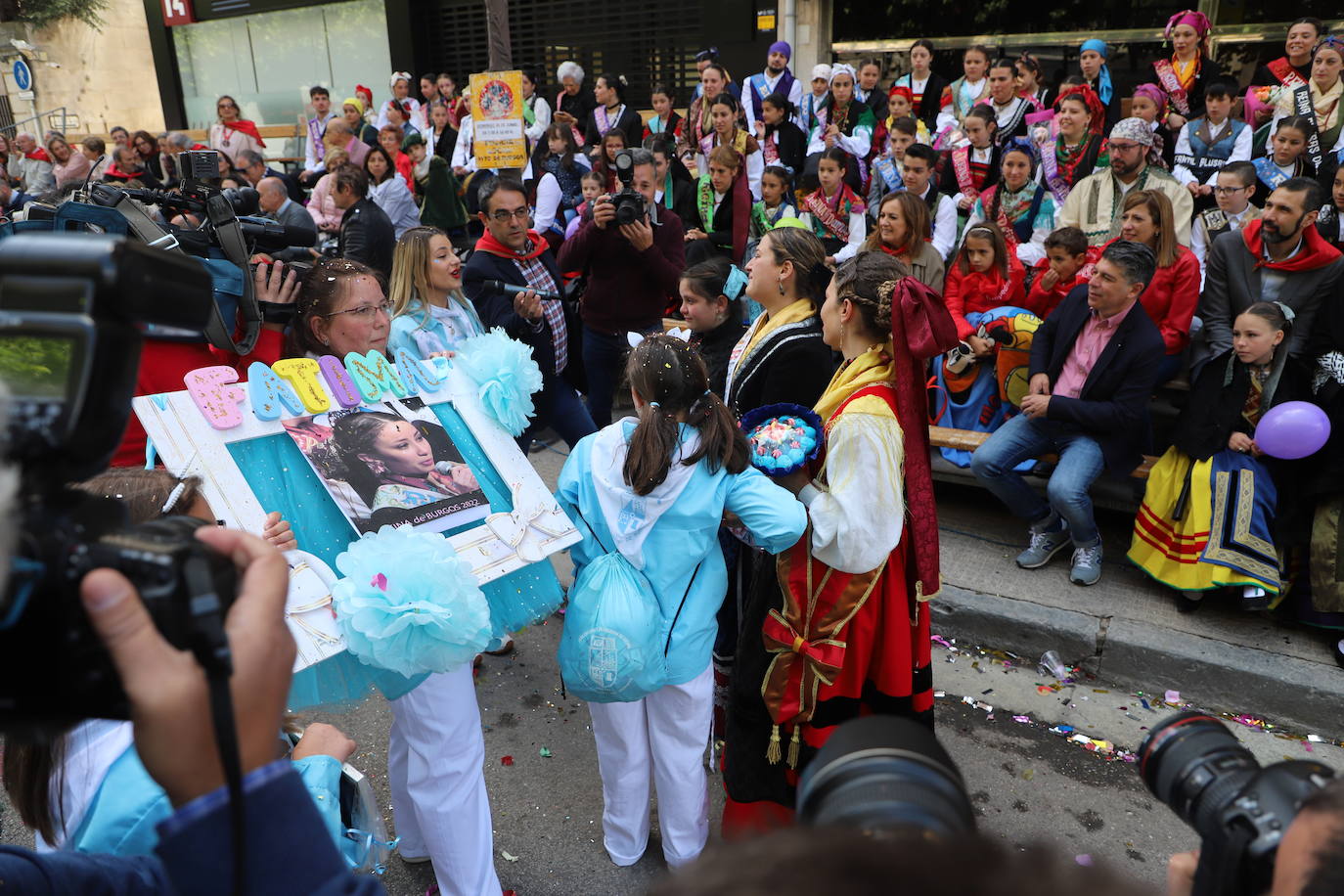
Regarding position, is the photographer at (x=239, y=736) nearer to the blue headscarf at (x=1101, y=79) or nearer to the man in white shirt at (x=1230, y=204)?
the man in white shirt at (x=1230, y=204)

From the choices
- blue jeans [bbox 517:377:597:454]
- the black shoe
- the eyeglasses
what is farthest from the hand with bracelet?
the black shoe

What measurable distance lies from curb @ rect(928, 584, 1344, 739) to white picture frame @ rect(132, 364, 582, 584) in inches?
93.6

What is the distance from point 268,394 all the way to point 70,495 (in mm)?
1532

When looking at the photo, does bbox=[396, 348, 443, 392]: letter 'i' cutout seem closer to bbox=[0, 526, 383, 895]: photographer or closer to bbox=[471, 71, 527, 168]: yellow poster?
bbox=[0, 526, 383, 895]: photographer

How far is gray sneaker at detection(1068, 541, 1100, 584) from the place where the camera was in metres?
4.25

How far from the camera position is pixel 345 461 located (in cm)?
222

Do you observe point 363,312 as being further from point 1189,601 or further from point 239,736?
point 1189,601

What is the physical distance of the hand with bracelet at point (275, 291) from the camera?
2826 millimetres

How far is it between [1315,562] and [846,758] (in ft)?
12.8

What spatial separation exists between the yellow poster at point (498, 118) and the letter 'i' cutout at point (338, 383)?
4111mm

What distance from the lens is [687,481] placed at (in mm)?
2379

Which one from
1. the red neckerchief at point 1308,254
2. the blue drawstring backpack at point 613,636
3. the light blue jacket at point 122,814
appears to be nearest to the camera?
the light blue jacket at point 122,814

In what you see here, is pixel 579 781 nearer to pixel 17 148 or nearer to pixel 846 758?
pixel 846 758

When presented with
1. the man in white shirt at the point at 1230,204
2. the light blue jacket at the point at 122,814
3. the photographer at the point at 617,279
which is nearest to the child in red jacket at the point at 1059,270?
the man in white shirt at the point at 1230,204
